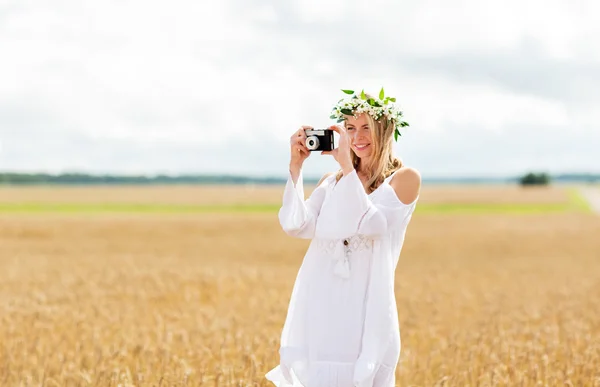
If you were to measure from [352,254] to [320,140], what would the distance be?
0.71m

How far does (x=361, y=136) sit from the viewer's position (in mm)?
5148

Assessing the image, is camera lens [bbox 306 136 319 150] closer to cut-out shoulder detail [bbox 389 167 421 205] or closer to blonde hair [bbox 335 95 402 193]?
blonde hair [bbox 335 95 402 193]

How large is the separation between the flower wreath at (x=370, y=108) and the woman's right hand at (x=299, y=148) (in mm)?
281

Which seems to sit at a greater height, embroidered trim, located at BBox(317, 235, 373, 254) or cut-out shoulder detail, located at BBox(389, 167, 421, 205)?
cut-out shoulder detail, located at BBox(389, 167, 421, 205)

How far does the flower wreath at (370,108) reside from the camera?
509cm

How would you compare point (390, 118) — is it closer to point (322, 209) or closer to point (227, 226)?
point (322, 209)

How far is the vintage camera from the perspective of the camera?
496cm

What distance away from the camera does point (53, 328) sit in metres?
10.8

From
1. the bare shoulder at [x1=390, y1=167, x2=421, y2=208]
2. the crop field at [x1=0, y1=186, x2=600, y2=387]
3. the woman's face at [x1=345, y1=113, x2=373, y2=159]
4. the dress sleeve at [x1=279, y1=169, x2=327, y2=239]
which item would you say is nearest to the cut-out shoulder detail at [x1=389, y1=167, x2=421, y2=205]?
the bare shoulder at [x1=390, y1=167, x2=421, y2=208]

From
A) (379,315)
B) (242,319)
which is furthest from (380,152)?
(242,319)

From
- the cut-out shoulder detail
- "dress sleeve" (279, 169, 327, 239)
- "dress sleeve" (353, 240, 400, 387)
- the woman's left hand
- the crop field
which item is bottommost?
the crop field

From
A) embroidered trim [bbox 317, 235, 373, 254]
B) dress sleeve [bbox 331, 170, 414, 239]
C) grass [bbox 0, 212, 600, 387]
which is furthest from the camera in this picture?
grass [bbox 0, 212, 600, 387]

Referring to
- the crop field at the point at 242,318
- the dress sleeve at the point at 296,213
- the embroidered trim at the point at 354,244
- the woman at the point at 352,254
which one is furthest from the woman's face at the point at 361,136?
the crop field at the point at 242,318

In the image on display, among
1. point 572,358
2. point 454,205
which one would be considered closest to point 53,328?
→ point 572,358
